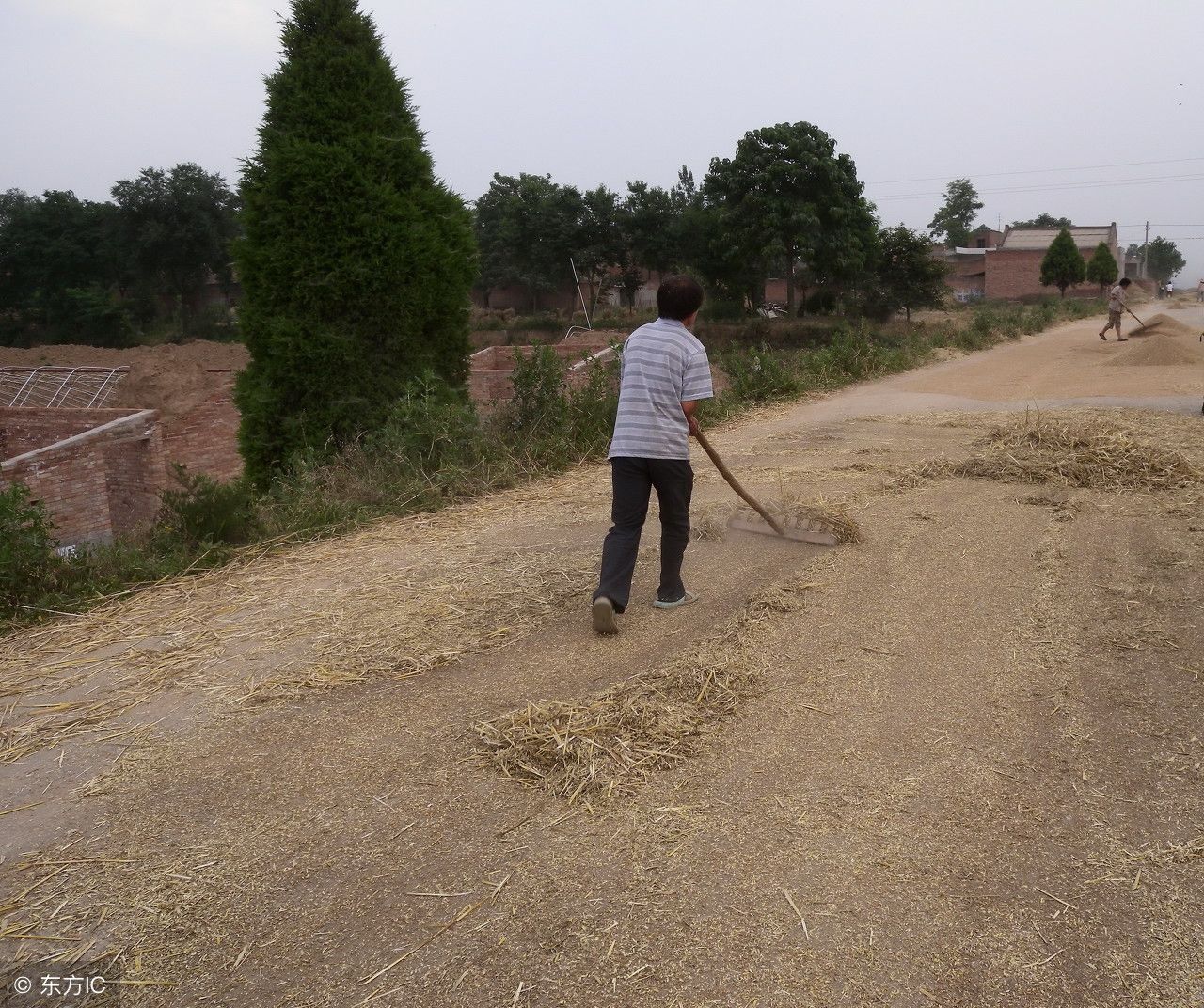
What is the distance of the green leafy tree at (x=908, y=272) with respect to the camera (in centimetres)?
2884

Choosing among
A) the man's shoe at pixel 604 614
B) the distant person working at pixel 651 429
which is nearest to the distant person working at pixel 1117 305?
the distant person working at pixel 651 429

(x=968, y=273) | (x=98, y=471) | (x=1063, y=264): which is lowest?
(x=98, y=471)

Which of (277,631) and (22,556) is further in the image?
(22,556)

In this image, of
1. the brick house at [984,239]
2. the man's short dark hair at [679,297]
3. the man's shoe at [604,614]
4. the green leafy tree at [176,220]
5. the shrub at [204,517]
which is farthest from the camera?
the brick house at [984,239]

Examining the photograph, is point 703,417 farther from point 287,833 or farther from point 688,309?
point 287,833

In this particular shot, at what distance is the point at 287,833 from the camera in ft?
9.60

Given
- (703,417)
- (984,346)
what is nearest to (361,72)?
(703,417)

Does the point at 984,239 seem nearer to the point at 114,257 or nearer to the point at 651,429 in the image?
the point at 114,257

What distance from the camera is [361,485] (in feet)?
24.2

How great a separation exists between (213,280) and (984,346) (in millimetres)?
44500

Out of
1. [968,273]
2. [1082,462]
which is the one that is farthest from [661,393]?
[968,273]

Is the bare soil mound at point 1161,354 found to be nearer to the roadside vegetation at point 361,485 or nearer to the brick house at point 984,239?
the roadside vegetation at point 361,485

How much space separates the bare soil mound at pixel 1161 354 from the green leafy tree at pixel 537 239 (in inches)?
1086

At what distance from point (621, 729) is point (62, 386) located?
24498 mm
